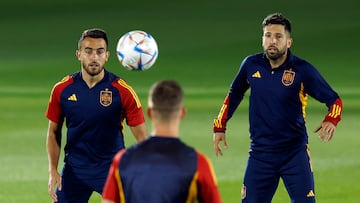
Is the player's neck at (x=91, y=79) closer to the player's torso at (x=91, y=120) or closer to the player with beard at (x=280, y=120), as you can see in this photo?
the player's torso at (x=91, y=120)

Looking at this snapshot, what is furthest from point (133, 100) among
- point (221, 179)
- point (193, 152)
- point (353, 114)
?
point (353, 114)

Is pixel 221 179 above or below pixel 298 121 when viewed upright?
below

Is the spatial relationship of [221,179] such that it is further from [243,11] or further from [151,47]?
[243,11]

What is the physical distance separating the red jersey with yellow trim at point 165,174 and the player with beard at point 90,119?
10.9 feet

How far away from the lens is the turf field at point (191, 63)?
50.8 feet

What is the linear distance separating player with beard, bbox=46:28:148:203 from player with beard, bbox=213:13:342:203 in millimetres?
1084

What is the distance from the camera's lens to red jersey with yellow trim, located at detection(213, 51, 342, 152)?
10.1 meters

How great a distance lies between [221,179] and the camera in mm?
14641

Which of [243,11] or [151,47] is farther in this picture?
[243,11]

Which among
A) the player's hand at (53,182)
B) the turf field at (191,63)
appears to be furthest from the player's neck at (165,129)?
the turf field at (191,63)

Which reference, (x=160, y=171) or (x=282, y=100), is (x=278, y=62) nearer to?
(x=282, y=100)

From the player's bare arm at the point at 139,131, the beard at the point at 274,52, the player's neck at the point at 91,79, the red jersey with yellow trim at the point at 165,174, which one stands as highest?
the beard at the point at 274,52

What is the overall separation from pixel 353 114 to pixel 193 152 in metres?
16.2

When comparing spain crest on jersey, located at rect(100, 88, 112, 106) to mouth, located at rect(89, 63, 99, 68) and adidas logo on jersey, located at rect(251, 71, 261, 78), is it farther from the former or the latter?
adidas logo on jersey, located at rect(251, 71, 261, 78)
